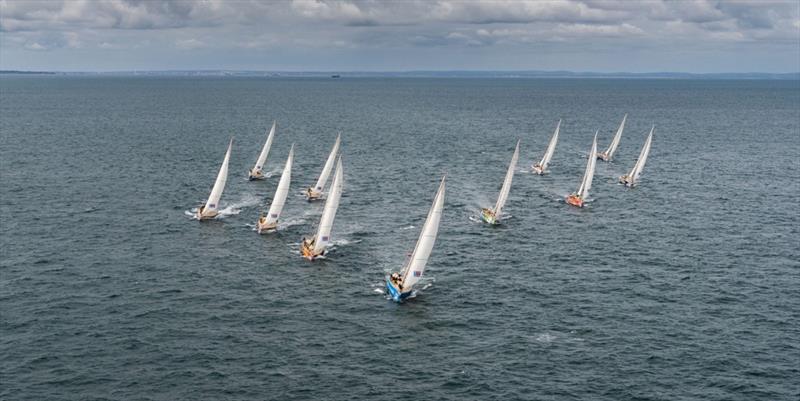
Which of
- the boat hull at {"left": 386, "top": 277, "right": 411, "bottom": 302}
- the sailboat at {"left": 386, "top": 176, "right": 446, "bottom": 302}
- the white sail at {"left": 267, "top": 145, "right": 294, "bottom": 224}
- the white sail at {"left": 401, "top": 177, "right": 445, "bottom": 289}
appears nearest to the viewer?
the boat hull at {"left": 386, "top": 277, "right": 411, "bottom": 302}

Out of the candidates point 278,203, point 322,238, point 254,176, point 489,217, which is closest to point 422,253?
point 322,238

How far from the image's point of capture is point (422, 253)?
82.1 metres

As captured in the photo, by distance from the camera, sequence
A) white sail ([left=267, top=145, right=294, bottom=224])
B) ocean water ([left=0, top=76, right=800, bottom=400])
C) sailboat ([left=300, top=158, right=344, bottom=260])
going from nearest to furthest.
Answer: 1. ocean water ([left=0, top=76, right=800, bottom=400])
2. sailboat ([left=300, top=158, right=344, bottom=260])
3. white sail ([left=267, top=145, right=294, bottom=224])

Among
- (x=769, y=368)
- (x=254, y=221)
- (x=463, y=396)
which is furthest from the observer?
(x=254, y=221)

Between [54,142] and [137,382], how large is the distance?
152614mm

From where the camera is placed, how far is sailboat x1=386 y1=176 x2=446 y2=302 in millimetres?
79688

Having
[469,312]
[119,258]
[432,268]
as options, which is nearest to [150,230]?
[119,258]

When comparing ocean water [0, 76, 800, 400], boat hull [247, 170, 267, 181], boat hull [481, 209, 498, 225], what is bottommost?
ocean water [0, 76, 800, 400]

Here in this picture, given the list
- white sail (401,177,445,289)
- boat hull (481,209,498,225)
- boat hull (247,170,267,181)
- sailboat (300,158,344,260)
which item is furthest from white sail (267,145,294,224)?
boat hull (247,170,267,181)

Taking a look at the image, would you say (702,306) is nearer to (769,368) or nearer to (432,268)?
(769,368)

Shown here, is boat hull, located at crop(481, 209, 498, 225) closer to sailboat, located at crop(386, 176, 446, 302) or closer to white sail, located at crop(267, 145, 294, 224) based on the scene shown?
sailboat, located at crop(386, 176, 446, 302)

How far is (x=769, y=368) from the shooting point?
2576 inches

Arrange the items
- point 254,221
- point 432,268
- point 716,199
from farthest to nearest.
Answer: point 716,199
point 254,221
point 432,268

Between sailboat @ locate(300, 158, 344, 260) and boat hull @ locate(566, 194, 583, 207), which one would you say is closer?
sailboat @ locate(300, 158, 344, 260)
